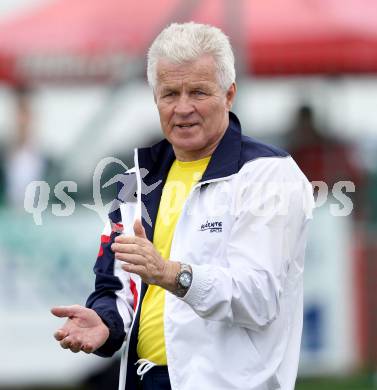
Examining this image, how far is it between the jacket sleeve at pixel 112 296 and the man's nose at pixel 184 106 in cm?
54

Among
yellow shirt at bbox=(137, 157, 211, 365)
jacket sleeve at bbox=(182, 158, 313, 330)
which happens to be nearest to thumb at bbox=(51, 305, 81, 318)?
yellow shirt at bbox=(137, 157, 211, 365)

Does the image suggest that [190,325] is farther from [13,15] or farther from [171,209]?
[13,15]

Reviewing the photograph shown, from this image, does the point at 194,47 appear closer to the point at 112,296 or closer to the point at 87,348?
the point at 112,296

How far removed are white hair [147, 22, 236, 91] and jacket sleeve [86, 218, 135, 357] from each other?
709mm

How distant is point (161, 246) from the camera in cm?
474

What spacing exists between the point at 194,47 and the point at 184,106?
220mm

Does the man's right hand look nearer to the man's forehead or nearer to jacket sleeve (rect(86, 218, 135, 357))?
jacket sleeve (rect(86, 218, 135, 357))

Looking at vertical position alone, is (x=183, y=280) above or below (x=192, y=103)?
below

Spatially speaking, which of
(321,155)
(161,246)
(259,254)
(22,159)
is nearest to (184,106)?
(161,246)

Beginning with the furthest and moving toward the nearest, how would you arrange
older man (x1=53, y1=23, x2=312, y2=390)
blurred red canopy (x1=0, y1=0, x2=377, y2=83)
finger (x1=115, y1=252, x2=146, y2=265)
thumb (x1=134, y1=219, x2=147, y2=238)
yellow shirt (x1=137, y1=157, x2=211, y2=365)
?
blurred red canopy (x1=0, y1=0, x2=377, y2=83), yellow shirt (x1=137, y1=157, x2=211, y2=365), older man (x1=53, y1=23, x2=312, y2=390), thumb (x1=134, y1=219, x2=147, y2=238), finger (x1=115, y1=252, x2=146, y2=265)

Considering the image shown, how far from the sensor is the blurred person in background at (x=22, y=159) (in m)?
11.5

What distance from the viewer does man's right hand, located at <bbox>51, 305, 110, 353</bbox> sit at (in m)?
4.62

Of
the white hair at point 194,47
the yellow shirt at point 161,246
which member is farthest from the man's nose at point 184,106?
the yellow shirt at point 161,246

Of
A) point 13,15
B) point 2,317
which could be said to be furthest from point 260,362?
point 13,15
